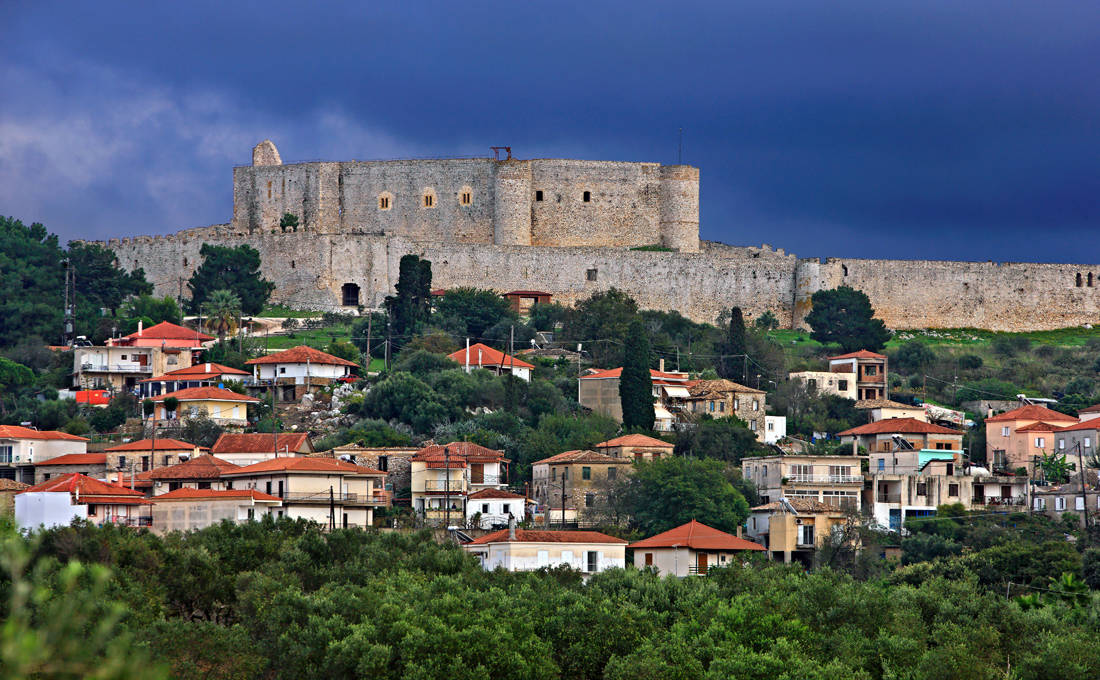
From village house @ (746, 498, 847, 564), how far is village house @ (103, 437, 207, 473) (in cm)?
1604

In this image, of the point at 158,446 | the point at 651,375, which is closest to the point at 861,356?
the point at 651,375

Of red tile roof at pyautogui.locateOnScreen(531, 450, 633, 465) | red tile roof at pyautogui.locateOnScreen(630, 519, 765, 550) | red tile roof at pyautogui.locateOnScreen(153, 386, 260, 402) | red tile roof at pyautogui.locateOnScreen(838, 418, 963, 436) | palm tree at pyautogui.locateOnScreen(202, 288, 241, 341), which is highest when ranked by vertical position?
palm tree at pyautogui.locateOnScreen(202, 288, 241, 341)

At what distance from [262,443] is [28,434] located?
7167 mm

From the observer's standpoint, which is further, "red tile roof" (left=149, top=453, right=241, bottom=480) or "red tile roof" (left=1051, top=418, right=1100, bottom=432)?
"red tile roof" (left=1051, top=418, right=1100, bottom=432)

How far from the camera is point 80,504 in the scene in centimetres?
3875

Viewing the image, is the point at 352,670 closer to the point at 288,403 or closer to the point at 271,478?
the point at 271,478

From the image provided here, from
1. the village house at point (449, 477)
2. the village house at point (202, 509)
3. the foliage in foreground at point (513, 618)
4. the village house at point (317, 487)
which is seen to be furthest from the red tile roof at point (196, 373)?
the foliage in foreground at point (513, 618)

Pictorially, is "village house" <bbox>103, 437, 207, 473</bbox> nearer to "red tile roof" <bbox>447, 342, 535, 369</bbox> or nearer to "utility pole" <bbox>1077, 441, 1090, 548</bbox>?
"red tile roof" <bbox>447, 342, 535, 369</bbox>

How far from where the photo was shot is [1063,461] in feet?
157

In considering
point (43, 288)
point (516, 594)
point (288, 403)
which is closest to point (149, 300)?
point (43, 288)

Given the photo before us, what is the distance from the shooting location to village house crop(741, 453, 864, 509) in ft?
149

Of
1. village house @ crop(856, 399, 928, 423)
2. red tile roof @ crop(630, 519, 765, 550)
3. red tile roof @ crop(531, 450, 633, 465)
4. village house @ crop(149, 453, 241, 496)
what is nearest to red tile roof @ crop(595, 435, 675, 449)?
red tile roof @ crop(531, 450, 633, 465)

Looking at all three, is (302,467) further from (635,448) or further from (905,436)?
(905,436)

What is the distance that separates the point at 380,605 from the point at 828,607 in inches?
320
